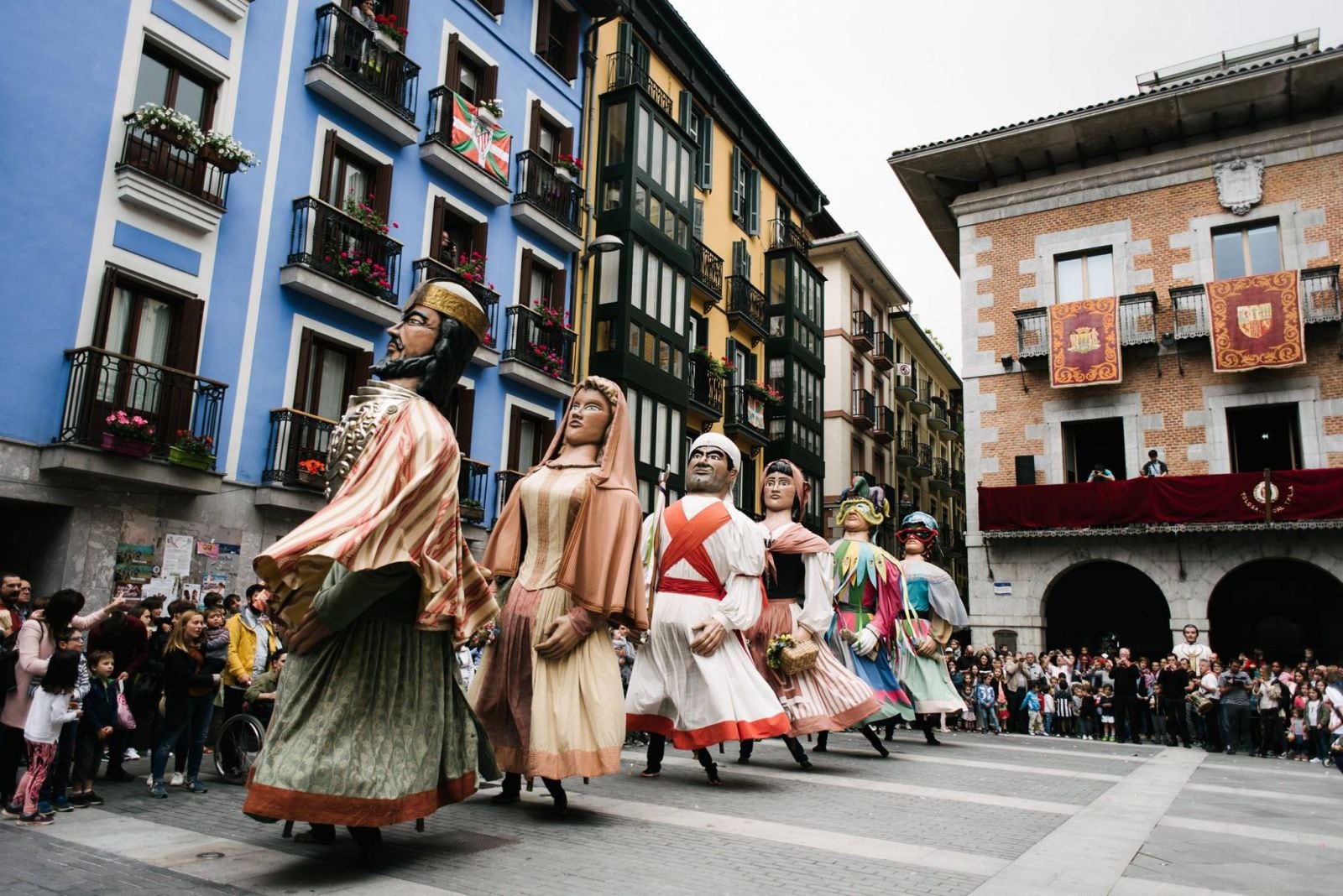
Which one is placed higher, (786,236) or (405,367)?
(786,236)

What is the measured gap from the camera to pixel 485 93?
20531mm

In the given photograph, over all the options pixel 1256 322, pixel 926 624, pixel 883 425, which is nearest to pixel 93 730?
pixel 926 624

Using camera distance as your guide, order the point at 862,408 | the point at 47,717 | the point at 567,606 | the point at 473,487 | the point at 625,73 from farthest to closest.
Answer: the point at 862,408, the point at 625,73, the point at 473,487, the point at 47,717, the point at 567,606

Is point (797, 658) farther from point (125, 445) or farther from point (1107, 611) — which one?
point (1107, 611)

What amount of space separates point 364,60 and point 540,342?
6481 millimetres

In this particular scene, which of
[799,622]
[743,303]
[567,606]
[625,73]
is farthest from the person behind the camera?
[743,303]

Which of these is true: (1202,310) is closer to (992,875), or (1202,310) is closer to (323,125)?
(323,125)

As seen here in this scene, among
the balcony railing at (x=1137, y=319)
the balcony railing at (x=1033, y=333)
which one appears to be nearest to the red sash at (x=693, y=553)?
the balcony railing at (x=1033, y=333)

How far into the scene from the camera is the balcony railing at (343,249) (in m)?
15.8

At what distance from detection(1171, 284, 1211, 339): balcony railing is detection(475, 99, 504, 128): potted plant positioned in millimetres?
14520

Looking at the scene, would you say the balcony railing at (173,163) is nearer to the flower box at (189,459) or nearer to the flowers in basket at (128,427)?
the flowers in basket at (128,427)

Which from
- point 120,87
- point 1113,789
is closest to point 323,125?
point 120,87

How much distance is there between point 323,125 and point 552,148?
7.09 m

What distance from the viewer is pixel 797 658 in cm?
780
